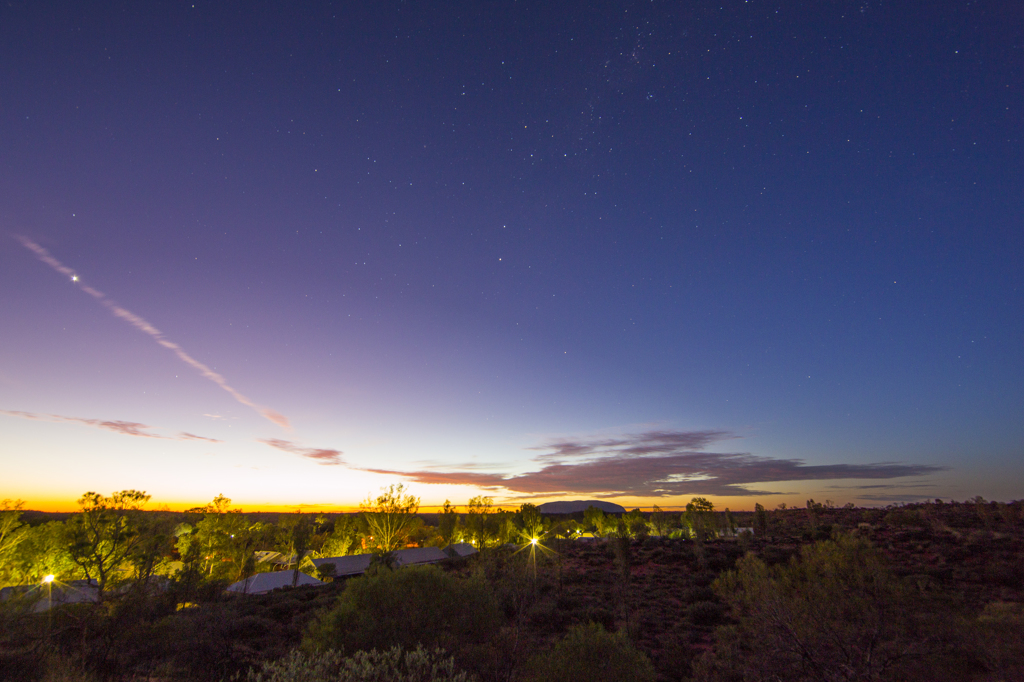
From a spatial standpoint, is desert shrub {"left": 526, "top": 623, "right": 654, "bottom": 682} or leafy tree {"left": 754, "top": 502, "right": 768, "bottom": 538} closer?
desert shrub {"left": 526, "top": 623, "right": 654, "bottom": 682}

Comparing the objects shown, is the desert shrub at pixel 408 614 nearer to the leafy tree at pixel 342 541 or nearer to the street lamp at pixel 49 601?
the street lamp at pixel 49 601

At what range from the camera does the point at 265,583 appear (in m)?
44.1

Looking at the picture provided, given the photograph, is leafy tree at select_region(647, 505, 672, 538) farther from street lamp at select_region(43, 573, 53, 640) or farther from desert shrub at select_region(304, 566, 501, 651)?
street lamp at select_region(43, 573, 53, 640)

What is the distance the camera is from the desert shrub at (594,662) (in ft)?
46.0

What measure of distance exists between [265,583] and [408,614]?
37258mm

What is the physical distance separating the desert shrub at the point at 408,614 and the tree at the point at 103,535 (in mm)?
21720

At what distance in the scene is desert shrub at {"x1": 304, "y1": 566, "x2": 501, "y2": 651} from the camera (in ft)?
55.7

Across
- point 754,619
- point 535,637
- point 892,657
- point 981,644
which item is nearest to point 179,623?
point 535,637

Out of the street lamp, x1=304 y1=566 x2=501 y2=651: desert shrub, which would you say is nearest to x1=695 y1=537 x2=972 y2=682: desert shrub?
x1=304 y1=566 x2=501 y2=651: desert shrub

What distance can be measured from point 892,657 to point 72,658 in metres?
34.4

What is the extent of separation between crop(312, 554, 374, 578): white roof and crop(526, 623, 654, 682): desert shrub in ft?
157

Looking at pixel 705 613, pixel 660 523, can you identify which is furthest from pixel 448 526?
pixel 705 613

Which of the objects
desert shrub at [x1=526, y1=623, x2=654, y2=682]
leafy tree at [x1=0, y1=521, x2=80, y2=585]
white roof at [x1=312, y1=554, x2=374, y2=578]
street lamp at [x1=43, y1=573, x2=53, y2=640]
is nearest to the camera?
desert shrub at [x1=526, y1=623, x2=654, y2=682]

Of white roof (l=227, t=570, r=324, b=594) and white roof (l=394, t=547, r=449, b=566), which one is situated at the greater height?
white roof (l=227, t=570, r=324, b=594)
